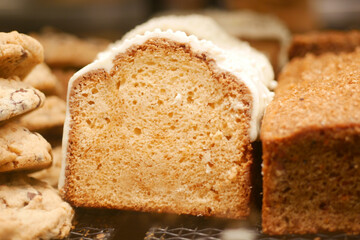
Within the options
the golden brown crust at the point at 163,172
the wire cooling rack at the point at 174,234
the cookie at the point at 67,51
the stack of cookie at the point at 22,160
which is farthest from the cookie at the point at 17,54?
the cookie at the point at 67,51

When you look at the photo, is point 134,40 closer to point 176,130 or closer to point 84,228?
point 176,130

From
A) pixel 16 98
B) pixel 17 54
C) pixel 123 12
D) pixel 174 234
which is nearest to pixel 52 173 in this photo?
pixel 16 98

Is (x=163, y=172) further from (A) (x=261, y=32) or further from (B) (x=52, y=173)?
(A) (x=261, y=32)

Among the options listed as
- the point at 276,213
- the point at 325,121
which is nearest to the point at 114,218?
the point at 276,213

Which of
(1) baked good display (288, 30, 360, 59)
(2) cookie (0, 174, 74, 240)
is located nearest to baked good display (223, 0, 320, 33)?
(1) baked good display (288, 30, 360, 59)

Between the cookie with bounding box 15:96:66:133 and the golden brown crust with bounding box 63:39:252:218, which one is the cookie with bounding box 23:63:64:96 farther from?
the golden brown crust with bounding box 63:39:252:218

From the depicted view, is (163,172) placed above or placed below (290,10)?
below
